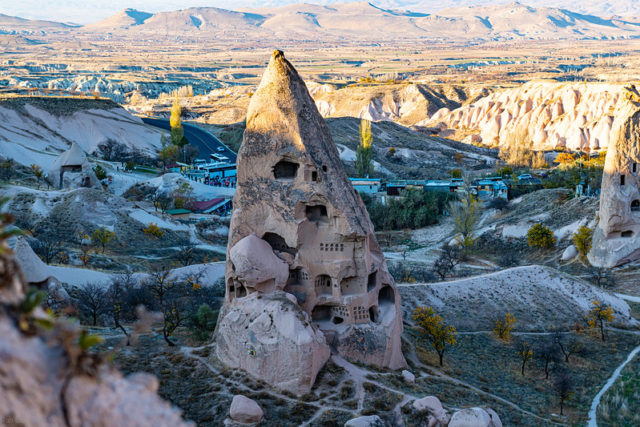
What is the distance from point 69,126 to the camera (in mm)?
85375

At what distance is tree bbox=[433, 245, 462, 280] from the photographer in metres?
42.7

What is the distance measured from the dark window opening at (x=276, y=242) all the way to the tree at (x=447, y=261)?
793 inches

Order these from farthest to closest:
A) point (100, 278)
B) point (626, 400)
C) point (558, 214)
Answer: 1. point (558, 214)
2. point (100, 278)
3. point (626, 400)

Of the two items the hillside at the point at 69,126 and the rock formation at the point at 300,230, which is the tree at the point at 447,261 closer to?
the rock formation at the point at 300,230

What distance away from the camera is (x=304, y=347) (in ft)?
59.0

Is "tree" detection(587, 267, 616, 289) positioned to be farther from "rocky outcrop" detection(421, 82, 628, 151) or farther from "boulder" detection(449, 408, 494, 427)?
"rocky outcrop" detection(421, 82, 628, 151)

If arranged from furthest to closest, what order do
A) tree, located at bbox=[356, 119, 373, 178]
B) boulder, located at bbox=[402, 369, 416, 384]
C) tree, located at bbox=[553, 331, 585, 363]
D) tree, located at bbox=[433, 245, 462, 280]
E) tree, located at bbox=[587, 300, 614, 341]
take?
tree, located at bbox=[356, 119, 373, 178]
tree, located at bbox=[433, 245, 462, 280]
tree, located at bbox=[587, 300, 614, 341]
tree, located at bbox=[553, 331, 585, 363]
boulder, located at bbox=[402, 369, 416, 384]

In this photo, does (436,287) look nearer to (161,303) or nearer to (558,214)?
(161,303)

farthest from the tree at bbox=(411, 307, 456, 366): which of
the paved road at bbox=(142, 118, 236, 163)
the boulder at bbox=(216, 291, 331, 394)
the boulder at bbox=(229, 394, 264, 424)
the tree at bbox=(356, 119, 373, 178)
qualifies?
the paved road at bbox=(142, 118, 236, 163)

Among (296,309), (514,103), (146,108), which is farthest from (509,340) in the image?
(146,108)

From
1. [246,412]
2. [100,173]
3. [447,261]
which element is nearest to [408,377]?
[246,412]

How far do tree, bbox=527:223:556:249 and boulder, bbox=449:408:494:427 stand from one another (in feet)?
113

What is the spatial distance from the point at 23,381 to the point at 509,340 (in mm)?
28674

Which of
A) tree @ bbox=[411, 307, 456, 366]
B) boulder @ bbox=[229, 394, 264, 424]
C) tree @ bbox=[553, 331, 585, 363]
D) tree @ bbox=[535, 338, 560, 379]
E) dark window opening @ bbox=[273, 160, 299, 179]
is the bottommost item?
tree @ bbox=[553, 331, 585, 363]
